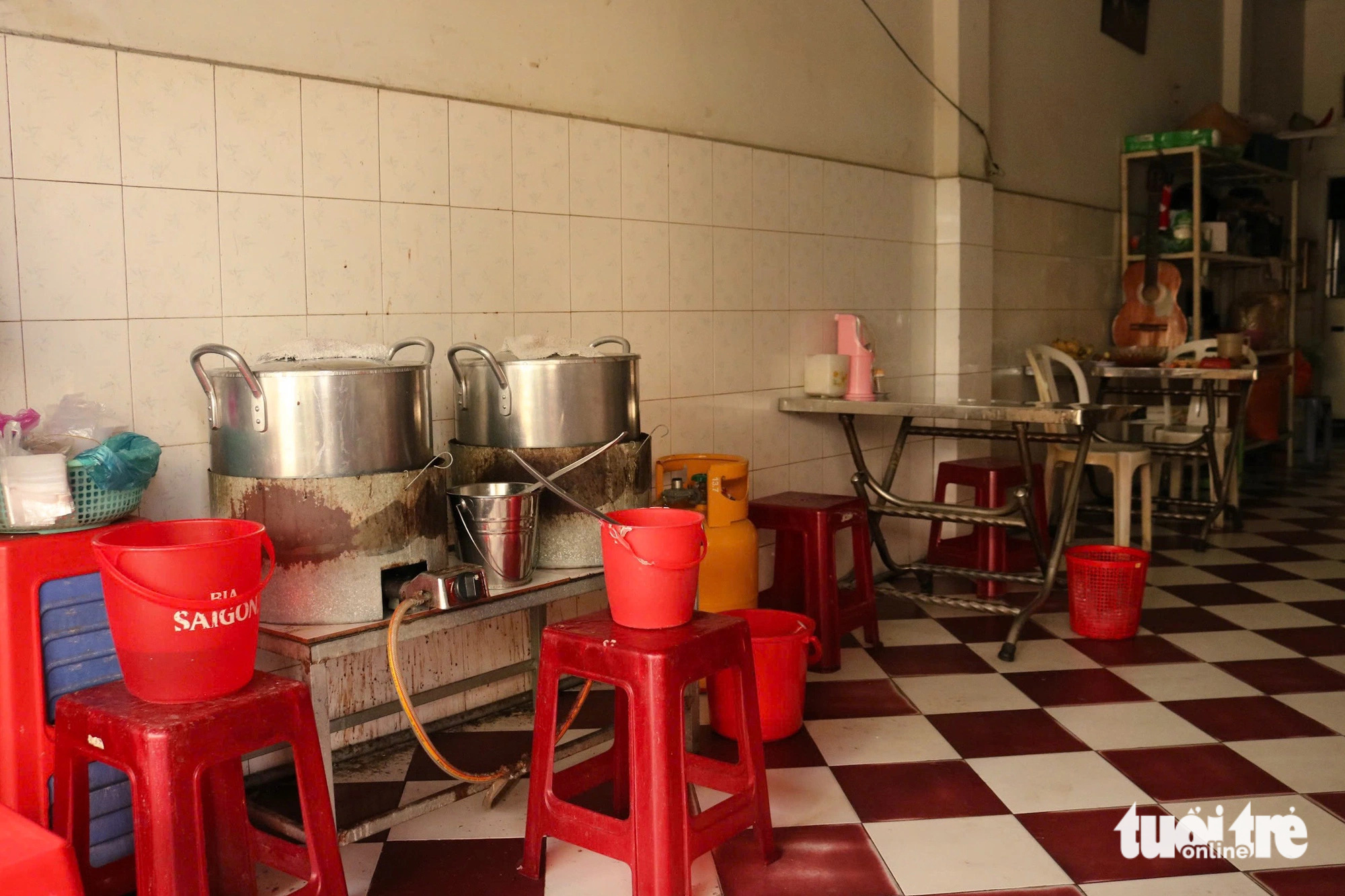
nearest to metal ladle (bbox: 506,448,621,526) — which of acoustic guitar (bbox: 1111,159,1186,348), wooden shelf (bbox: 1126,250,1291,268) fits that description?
acoustic guitar (bbox: 1111,159,1186,348)

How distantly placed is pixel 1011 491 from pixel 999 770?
1.39 m

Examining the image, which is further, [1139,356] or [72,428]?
[1139,356]

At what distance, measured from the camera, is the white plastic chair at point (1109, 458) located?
473cm

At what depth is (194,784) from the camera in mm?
1823

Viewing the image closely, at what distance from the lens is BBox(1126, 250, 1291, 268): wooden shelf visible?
6719mm

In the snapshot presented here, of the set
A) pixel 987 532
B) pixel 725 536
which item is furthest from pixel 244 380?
pixel 987 532

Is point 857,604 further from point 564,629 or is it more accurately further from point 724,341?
point 564,629

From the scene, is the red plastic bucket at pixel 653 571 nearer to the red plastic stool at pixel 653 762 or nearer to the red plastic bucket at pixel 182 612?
the red plastic stool at pixel 653 762

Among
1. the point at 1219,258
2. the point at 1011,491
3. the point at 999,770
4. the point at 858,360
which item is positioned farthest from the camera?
the point at 1219,258

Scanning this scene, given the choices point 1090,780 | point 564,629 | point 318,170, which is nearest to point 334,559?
point 564,629

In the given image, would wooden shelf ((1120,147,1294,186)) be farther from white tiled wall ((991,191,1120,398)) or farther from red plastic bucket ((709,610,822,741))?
red plastic bucket ((709,610,822,741))

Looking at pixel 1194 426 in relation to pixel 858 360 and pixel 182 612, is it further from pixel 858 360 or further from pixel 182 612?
pixel 182 612

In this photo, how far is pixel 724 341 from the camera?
4.01 m

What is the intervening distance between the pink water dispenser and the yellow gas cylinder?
1008 mm
